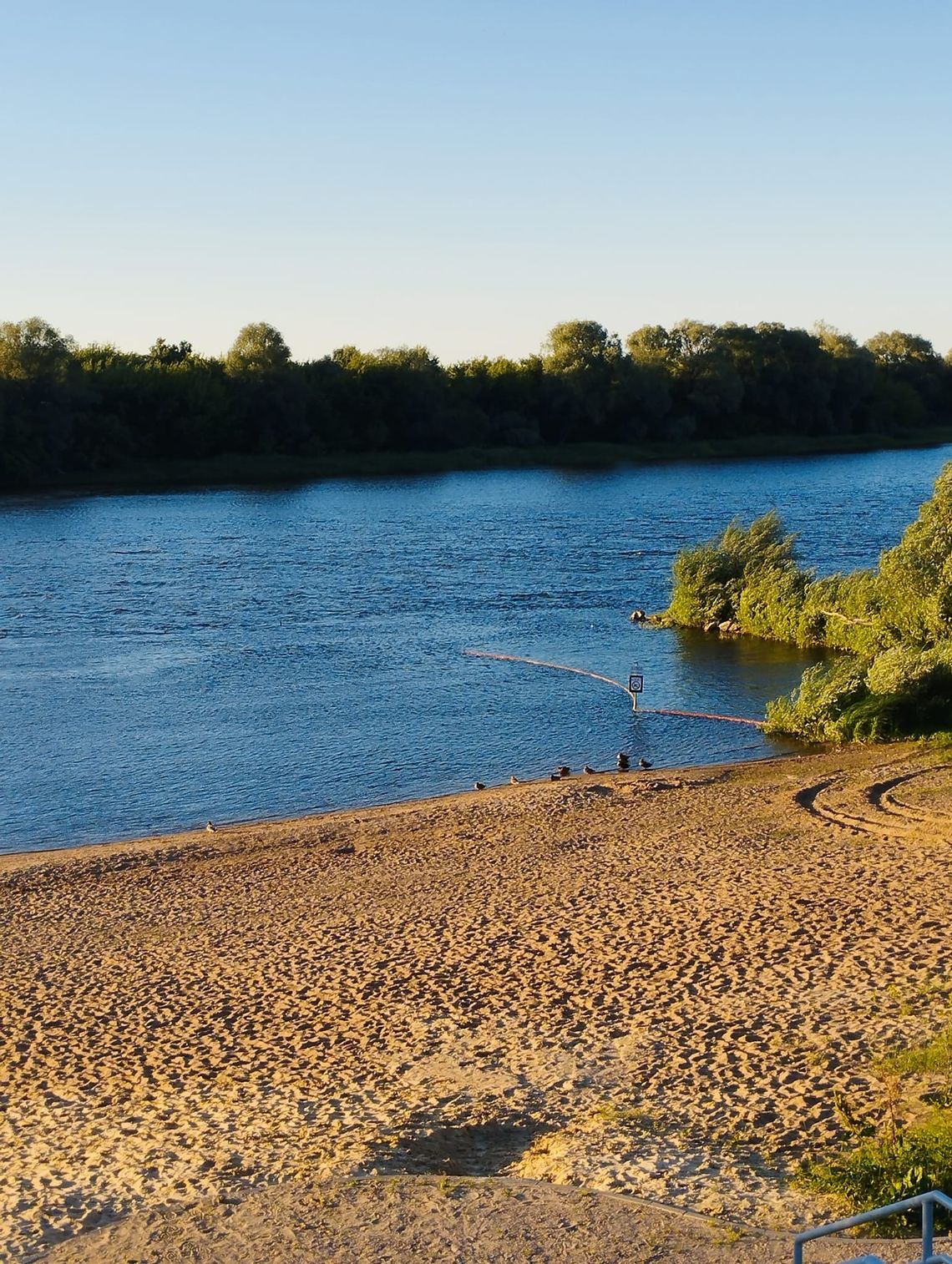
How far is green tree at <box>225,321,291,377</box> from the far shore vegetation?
62.6 metres

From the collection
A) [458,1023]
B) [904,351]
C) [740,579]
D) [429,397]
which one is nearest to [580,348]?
[429,397]

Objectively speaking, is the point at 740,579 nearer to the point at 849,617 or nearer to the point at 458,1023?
the point at 849,617

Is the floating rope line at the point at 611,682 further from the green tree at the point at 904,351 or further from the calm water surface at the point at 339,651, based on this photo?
the green tree at the point at 904,351

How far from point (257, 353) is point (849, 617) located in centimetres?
7286

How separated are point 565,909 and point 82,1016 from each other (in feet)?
20.0

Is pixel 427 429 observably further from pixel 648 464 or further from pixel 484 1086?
pixel 484 1086

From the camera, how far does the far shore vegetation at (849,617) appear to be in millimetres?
28734

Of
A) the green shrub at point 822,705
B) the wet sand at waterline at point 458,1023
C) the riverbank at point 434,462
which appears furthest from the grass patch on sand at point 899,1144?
the riverbank at point 434,462

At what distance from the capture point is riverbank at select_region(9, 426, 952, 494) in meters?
96.1

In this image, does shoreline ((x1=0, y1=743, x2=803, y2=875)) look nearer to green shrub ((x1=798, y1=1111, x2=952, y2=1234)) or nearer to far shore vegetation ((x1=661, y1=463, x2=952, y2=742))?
far shore vegetation ((x1=661, y1=463, x2=952, y2=742))

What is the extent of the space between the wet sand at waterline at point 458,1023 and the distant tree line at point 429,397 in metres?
73.8

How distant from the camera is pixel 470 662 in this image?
39.1 metres

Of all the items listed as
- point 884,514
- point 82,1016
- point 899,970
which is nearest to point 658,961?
point 899,970

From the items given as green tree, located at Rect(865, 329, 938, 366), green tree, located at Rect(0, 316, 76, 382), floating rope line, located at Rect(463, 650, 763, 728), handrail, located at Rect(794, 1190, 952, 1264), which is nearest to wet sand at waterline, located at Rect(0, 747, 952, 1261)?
handrail, located at Rect(794, 1190, 952, 1264)
